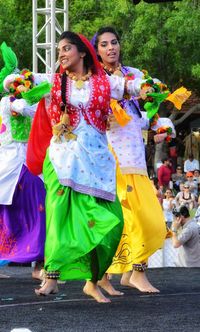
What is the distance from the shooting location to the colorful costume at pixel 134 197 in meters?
7.91

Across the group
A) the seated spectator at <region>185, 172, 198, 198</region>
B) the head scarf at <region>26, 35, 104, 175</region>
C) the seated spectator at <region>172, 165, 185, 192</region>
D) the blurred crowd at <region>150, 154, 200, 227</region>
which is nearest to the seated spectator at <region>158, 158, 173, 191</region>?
the blurred crowd at <region>150, 154, 200, 227</region>

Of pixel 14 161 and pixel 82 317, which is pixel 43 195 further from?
pixel 82 317

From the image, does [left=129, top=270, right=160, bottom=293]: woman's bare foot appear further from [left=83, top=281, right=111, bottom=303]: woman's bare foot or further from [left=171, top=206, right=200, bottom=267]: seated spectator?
[left=171, top=206, right=200, bottom=267]: seated spectator

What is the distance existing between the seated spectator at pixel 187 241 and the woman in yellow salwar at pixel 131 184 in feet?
12.1

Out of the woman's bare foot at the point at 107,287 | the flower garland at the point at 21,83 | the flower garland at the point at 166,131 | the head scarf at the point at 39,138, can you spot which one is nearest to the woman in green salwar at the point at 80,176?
the head scarf at the point at 39,138

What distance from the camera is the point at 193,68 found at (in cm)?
2391

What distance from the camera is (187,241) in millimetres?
11797

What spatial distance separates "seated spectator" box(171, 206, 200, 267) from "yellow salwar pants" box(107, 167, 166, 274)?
12.3 feet

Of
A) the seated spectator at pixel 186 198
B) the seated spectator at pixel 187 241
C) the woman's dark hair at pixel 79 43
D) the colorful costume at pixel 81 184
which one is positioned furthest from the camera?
the seated spectator at pixel 186 198

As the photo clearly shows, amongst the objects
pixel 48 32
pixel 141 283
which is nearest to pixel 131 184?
pixel 141 283

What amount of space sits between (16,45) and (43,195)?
53.5 feet

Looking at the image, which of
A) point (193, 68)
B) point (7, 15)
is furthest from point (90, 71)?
point (7, 15)

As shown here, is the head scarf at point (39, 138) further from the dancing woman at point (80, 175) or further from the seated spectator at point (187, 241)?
the seated spectator at point (187, 241)

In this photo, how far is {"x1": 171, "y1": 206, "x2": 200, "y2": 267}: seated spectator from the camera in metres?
11.7
